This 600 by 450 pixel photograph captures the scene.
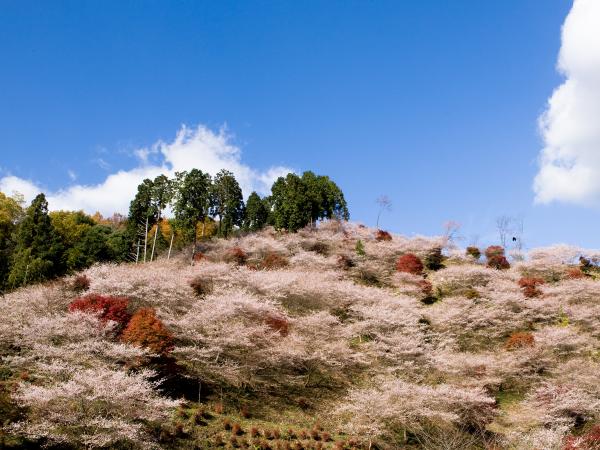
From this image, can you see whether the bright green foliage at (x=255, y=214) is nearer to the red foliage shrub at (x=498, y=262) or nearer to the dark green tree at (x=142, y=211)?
the dark green tree at (x=142, y=211)

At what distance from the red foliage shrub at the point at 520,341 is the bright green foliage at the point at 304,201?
31.6 m

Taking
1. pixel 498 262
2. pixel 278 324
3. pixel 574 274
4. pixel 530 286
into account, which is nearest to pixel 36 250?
pixel 278 324


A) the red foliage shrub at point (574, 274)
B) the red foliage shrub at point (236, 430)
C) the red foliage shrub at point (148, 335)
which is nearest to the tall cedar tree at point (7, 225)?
the red foliage shrub at point (148, 335)

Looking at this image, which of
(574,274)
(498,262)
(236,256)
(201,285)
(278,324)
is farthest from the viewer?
(498,262)

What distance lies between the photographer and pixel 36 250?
42.4 metres

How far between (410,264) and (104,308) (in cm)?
3474

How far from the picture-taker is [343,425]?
24656 mm

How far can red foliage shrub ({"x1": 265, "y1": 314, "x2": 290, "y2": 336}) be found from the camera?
30.2m

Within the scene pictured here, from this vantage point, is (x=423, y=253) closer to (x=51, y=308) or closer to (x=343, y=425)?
(x=343, y=425)

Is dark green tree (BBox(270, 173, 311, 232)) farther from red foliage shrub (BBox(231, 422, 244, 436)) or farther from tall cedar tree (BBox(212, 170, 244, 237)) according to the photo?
red foliage shrub (BBox(231, 422, 244, 436))

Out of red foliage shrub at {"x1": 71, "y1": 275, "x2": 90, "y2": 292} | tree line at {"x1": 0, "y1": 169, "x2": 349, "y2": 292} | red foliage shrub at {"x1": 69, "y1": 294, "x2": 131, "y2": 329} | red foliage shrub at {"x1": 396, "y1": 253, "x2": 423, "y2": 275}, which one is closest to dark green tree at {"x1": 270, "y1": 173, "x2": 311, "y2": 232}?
tree line at {"x1": 0, "y1": 169, "x2": 349, "y2": 292}

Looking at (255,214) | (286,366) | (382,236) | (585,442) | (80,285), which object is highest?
(255,214)

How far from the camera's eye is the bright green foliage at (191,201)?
48844 millimetres

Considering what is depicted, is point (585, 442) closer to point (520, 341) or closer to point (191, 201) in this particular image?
point (520, 341)
